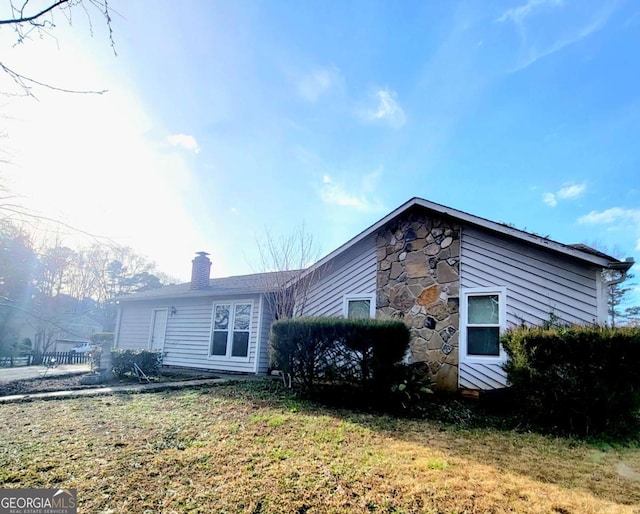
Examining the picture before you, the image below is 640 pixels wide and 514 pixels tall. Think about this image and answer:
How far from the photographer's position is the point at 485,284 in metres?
7.47

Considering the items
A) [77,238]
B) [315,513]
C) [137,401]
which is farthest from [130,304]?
[315,513]

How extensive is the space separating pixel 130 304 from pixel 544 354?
15801 millimetres

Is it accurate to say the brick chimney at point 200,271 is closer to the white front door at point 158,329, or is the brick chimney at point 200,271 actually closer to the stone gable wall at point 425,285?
the white front door at point 158,329

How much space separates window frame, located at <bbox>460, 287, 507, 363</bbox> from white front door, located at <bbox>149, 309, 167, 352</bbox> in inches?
448

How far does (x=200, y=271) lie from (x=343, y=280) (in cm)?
664

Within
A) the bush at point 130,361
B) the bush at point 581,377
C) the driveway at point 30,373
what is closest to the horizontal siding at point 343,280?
the bush at point 581,377

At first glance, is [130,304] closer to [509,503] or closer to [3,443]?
[3,443]

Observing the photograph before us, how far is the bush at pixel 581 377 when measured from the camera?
16.1 feet

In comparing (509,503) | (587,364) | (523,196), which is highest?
(523,196)

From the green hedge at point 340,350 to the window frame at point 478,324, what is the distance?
1842mm

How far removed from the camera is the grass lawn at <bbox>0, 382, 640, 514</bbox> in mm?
2730

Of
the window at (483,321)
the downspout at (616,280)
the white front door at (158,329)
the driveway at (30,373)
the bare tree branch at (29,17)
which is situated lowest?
the driveway at (30,373)

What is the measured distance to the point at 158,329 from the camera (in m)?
14.4

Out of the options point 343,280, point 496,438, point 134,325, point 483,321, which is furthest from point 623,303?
point 134,325
